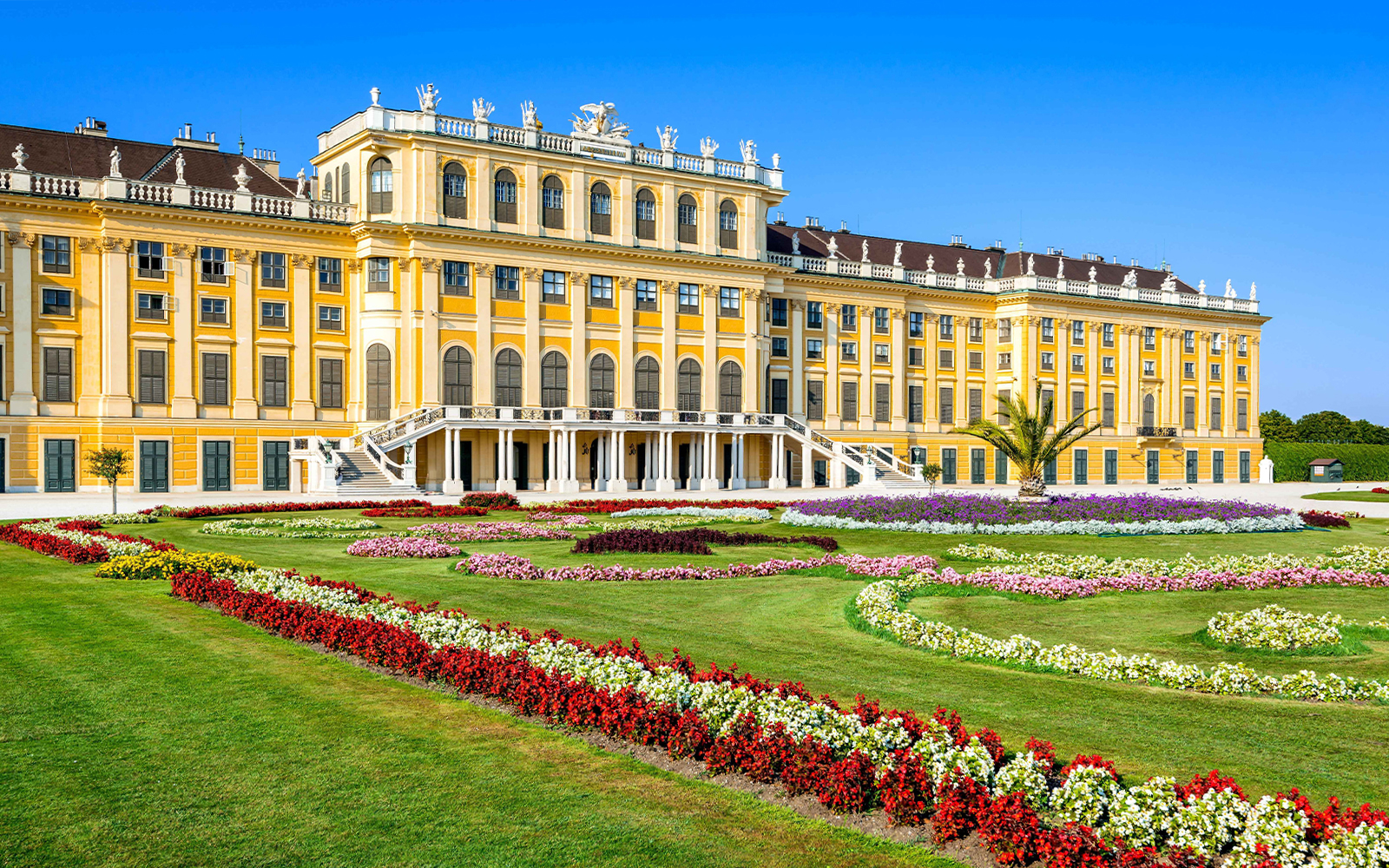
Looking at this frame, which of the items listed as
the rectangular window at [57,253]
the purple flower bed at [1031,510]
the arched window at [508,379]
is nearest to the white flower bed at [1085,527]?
the purple flower bed at [1031,510]

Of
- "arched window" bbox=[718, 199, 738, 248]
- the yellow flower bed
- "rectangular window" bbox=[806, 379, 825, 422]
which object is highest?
"arched window" bbox=[718, 199, 738, 248]

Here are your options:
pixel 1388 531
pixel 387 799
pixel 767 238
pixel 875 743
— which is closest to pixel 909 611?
pixel 875 743

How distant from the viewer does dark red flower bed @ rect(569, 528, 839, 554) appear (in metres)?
25.7

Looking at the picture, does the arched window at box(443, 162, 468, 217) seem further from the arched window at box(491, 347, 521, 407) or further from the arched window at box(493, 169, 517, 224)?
the arched window at box(491, 347, 521, 407)

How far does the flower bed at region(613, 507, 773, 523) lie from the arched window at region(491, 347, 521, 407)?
23810 millimetres

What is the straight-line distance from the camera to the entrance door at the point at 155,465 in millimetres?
55281

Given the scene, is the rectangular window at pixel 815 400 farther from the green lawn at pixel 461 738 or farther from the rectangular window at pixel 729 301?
the green lawn at pixel 461 738

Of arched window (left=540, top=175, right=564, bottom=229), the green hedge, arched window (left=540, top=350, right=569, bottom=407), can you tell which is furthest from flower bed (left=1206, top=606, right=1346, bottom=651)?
the green hedge

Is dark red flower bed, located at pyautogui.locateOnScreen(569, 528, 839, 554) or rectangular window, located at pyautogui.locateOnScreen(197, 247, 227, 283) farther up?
rectangular window, located at pyautogui.locateOnScreen(197, 247, 227, 283)

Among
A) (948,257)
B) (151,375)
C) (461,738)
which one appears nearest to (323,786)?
(461,738)

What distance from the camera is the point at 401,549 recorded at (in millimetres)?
25141

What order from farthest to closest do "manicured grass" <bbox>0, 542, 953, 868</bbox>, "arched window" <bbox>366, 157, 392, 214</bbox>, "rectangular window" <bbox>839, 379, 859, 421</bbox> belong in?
"rectangular window" <bbox>839, 379, 859, 421</bbox>, "arched window" <bbox>366, 157, 392, 214</bbox>, "manicured grass" <bbox>0, 542, 953, 868</bbox>

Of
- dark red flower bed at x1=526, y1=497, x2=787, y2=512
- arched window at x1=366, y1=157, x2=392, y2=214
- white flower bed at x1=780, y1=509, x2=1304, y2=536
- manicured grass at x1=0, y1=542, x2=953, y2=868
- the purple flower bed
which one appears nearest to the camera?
manicured grass at x1=0, y1=542, x2=953, y2=868

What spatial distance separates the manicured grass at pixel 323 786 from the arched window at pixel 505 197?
169 feet
